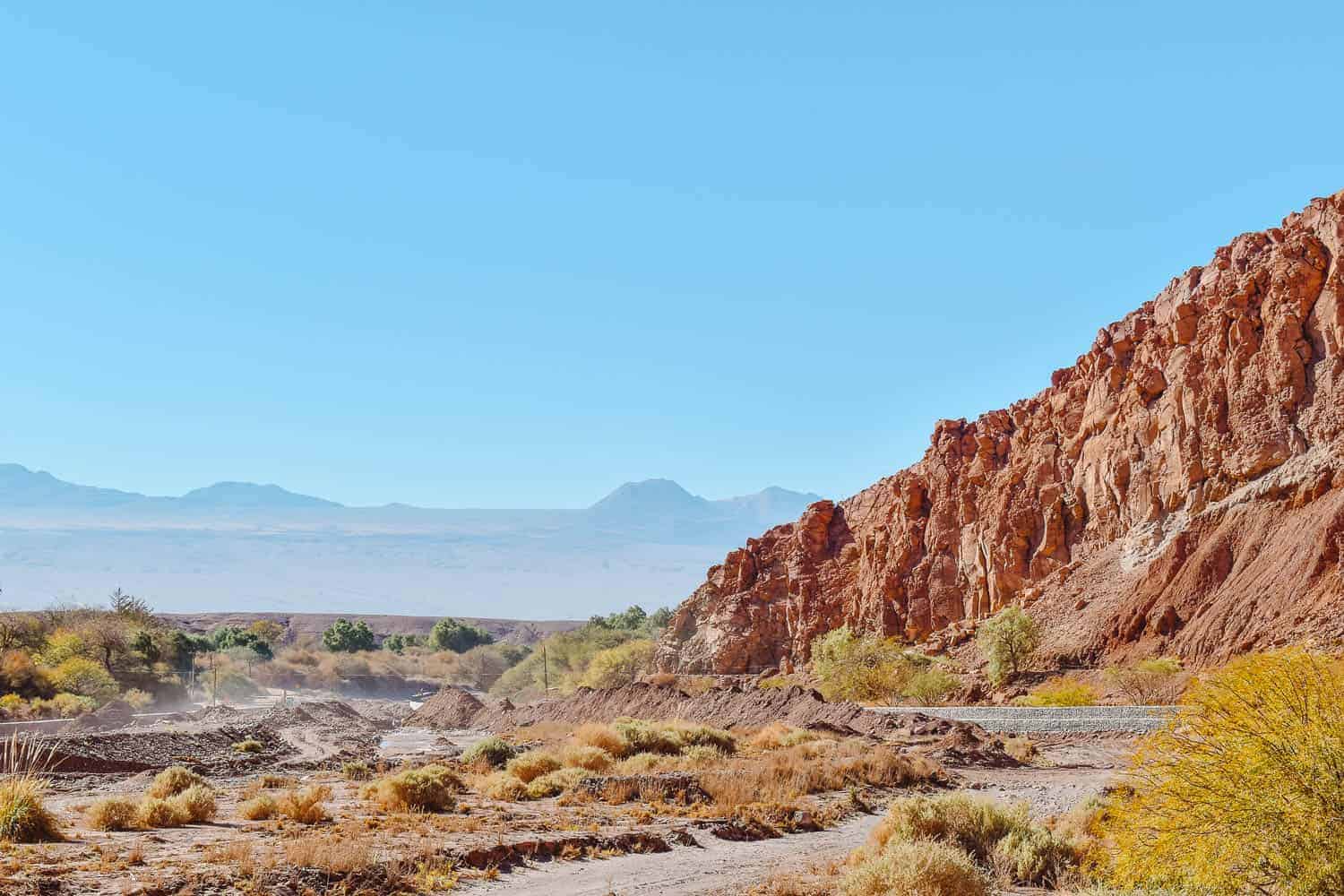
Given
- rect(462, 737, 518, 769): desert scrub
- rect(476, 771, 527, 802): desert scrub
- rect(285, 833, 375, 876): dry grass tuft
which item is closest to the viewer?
rect(285, 833, 375, 876): dry grass tuft

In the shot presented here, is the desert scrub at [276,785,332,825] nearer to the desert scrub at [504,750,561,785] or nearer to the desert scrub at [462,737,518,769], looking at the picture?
the desert scrub at [504,750,561,785]

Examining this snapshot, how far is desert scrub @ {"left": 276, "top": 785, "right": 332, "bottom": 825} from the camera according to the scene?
21.1 metres

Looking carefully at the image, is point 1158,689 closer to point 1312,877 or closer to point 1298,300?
point 1298,300

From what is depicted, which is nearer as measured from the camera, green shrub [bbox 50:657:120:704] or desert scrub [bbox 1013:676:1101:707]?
desert scrub [bbox 1013:676:1101:707]

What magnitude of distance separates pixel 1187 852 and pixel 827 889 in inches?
223

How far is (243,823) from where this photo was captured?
21078 mm

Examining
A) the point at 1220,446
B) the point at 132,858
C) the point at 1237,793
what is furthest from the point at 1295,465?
the point at 132,858

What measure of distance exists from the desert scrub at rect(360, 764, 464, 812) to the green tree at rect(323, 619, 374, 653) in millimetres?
110592

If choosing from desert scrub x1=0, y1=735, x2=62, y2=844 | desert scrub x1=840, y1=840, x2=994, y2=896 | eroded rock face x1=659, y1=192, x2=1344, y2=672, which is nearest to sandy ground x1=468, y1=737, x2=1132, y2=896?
desert scrub x1=840, y1=840, x2=994, y2=896

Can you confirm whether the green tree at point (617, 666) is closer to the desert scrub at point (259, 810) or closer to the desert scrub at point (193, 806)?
the desert scrub at point (259, 810)

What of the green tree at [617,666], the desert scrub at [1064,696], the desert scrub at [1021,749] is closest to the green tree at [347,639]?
the green tree at [617,666]

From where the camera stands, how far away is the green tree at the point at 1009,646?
55250 mm

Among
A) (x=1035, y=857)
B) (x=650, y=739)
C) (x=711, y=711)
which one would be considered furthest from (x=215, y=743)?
(x=1035, y=857)

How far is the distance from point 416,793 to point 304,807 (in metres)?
2.54
